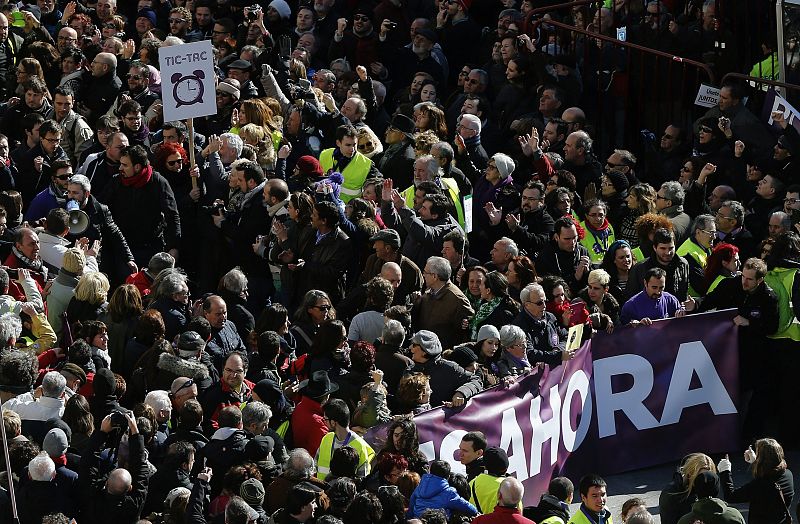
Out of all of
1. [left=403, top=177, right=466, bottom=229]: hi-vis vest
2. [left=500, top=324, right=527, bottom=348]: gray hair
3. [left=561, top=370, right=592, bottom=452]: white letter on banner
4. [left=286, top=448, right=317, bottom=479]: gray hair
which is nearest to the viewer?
[left=286, top=448, right=317, bottom=479]: gray hair

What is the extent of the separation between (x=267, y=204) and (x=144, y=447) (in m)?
4.13

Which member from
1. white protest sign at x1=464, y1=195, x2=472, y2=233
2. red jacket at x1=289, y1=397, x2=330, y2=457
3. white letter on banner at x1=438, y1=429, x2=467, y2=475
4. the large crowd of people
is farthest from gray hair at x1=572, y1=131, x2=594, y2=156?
red jacket at x1=289, y1=397, x2=330, y2=457

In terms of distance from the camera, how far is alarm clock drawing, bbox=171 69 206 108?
48.8ft

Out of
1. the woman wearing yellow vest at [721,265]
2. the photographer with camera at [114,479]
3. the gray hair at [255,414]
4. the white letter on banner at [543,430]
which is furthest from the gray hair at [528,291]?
the photographer with camera at [114,479]

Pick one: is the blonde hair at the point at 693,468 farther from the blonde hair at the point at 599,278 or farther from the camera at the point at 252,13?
the camera at the point at 252,13

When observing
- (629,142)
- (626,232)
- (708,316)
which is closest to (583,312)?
(708,316)

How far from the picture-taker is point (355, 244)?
567 inches

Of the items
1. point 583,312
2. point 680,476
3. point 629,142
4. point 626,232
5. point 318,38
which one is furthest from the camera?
point 318,38

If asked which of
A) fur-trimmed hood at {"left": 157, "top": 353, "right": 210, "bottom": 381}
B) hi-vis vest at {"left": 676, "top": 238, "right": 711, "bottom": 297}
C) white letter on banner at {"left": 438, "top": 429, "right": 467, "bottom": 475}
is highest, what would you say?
fur-trimmed hood at {"left": 157, "top": 353, "right": 210, "bottom": 381}

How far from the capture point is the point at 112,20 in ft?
63.7

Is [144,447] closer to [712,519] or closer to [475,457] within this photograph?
[475,457]

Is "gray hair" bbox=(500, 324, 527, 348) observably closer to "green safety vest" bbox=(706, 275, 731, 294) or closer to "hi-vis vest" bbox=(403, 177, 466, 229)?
"green safety vest" bbox=(706, 275, 731, 294)

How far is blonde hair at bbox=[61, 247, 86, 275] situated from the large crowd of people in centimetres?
10

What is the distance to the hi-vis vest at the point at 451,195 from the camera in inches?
597
